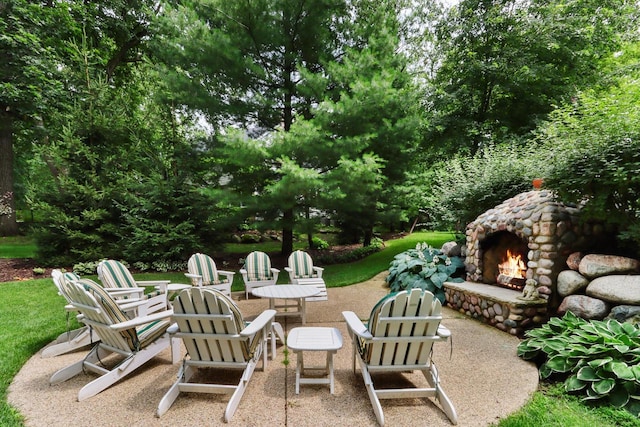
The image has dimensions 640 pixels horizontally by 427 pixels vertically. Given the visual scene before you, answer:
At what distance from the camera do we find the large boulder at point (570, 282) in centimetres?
371

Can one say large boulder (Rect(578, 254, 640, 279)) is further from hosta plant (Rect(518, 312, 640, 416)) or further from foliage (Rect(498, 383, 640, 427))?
foliage (Rect(498, 383, 640, 427))

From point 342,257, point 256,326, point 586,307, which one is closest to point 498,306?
point 586,307

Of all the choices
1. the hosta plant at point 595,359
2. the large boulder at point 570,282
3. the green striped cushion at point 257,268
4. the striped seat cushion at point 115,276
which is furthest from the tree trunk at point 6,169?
the large boulder at point 570,282

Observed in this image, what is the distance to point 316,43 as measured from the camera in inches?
316

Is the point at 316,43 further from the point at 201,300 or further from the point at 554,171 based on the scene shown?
the point at 201,300

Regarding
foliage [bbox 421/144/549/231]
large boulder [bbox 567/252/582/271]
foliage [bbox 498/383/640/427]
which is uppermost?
foliage [bbox 421/144/549/231]

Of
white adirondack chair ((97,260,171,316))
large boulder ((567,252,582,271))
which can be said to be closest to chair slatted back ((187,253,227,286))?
white adirondack chair ((97,260,171,316))

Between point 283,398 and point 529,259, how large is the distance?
380 centimetres

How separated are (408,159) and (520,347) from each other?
6.63 m

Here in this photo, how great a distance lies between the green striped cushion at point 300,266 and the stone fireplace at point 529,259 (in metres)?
2.53

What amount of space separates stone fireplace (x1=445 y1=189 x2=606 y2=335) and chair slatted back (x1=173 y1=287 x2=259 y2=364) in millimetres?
3517

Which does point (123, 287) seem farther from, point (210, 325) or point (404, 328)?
point (404, 328)

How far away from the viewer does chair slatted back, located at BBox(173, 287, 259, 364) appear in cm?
239

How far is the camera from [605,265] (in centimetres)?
359
